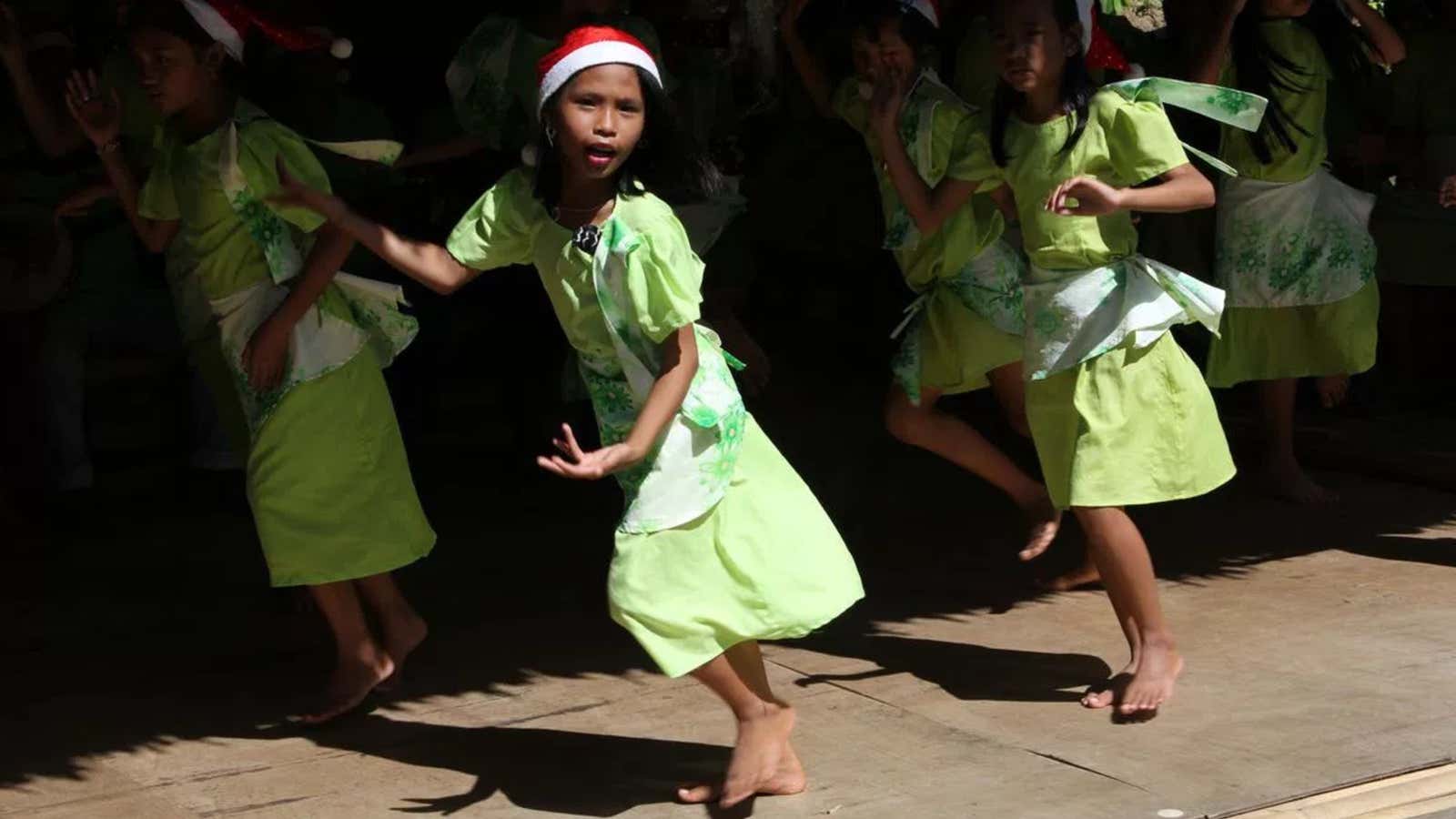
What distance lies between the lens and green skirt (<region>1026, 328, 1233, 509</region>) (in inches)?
183

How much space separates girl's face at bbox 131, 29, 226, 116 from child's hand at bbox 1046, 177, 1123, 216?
1.75 metres

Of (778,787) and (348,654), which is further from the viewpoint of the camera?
(348,654)

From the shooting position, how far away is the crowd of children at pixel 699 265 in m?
4.04

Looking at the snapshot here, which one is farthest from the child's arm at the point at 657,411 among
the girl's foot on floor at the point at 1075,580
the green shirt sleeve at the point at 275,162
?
the girl's foot on floor at the point at 1075,580

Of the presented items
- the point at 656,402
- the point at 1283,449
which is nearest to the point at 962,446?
the point at 1283,449

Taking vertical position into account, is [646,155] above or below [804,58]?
below

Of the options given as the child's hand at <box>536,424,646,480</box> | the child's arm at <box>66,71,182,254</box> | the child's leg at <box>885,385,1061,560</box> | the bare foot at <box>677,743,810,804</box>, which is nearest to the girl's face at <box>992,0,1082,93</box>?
the child's leg at <box>885,385,1061,560</box>

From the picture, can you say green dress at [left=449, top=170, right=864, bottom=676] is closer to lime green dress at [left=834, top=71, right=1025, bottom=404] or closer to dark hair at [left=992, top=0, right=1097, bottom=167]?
dark hair at [left=992, top=0, right=1097, bottom=167]

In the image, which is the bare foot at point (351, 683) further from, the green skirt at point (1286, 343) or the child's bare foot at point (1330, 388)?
the child's bare foot at point (1330, 388)

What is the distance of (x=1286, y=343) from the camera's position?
635 cm

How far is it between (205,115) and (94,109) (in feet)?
0.75

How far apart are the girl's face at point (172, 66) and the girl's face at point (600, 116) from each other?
0.94 m

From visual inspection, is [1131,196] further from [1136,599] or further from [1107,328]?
[1136,599]

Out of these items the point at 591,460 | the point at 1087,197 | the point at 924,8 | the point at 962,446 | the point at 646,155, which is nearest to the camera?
the point at 591,460
